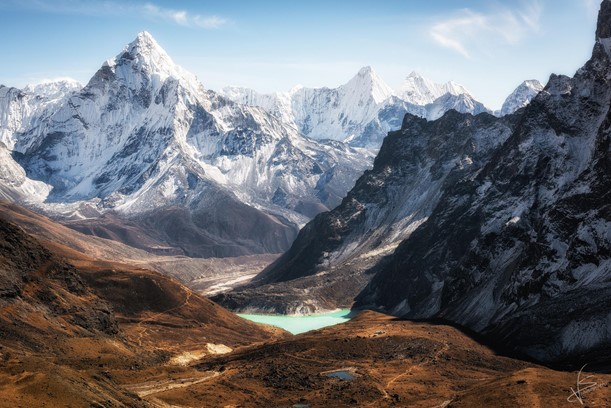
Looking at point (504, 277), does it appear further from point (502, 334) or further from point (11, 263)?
point (11, 263)

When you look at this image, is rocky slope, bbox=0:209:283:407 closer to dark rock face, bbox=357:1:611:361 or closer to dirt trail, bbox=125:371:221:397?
dirt trail, bbox=125:371:221:397

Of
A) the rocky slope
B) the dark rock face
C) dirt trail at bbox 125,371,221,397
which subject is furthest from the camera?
the dark rock face

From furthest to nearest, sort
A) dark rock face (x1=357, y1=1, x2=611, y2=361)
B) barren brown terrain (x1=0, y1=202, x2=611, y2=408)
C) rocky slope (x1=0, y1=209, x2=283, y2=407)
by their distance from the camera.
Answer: dark rock face (x1=357, y1=1, x2=611, y2=361) < barren brown terrain (x1=0, y1=202, x2=611, y2=408) < rocky slope (x1=0, y1=209, x2=283, y2=407)

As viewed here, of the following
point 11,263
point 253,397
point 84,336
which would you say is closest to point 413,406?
point 253,397

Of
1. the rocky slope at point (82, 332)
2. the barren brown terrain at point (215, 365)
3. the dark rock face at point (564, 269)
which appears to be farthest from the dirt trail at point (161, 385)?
the dark rock face at point (564, 269)

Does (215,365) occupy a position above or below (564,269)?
below

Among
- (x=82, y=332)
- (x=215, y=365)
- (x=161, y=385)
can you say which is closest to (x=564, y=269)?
(x=215, y=365)

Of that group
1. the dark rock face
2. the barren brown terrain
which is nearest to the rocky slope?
the barren brown terrain

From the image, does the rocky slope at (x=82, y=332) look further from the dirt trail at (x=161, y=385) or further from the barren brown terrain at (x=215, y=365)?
the dirt trail at (x=161, y=385)

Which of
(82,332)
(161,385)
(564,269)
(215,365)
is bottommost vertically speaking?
(215,365)

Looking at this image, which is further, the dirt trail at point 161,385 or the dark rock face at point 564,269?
the dark rock face at point 564,269

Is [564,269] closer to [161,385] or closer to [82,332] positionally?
[161,385]
